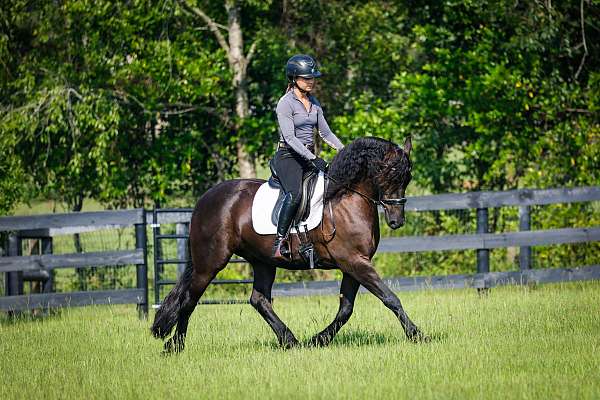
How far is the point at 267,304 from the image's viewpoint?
375 inches

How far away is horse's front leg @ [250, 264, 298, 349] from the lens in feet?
30.0

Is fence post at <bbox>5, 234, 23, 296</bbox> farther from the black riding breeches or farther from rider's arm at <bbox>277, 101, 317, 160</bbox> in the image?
rider's arm at <bbox>277, 101, 317, 160</bbox>

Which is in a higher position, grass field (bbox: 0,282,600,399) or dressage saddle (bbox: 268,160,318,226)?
dressage saddle (bbox: 268,160,318,226)

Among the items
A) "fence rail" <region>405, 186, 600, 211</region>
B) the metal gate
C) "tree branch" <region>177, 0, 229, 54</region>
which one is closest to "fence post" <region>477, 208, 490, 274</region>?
"fence rail" <region>405, 186, 600, 211</region>

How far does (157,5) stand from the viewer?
1781cm

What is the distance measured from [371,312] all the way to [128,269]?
6764mm

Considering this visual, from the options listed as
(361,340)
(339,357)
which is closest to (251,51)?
(361,340)

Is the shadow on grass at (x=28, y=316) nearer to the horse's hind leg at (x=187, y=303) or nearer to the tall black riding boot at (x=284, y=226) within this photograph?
the horse's hind leg at (x=187, y=303)

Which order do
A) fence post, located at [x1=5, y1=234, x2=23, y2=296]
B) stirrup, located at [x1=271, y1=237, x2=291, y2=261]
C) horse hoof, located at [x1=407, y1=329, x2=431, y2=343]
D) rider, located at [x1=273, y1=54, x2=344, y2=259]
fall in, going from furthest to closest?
fence post, located at [x1=5, y1=234, x2=23, y2=296]
stirrup, located at [x1=271, y1=237, x2=291, y2=261]
rider, located at [x1=273, y1=54, x2=344, y2=259]
horse hoof, located at [x1=407, y1=329, x2=431, y2=343]

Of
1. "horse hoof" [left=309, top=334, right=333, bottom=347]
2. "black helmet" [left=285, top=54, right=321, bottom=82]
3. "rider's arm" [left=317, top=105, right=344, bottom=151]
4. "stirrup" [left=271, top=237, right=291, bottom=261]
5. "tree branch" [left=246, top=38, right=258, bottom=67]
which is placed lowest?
"horse hoof" [left=309, top=334, right=333, bottom=347]

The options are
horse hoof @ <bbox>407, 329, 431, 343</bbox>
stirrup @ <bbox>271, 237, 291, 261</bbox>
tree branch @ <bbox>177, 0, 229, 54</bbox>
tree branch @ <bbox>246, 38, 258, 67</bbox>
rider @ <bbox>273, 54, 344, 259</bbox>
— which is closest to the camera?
horse hoof @ <bbox>407, 329, 431, 343</bbox>

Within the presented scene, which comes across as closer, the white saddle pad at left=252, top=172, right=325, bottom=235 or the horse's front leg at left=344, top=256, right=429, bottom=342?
the horse's front leg at left=344, top=256, right=429, bottom=342

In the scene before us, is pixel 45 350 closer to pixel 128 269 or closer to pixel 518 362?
pixel 518 362

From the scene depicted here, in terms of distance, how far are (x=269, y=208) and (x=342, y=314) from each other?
1.30 m
